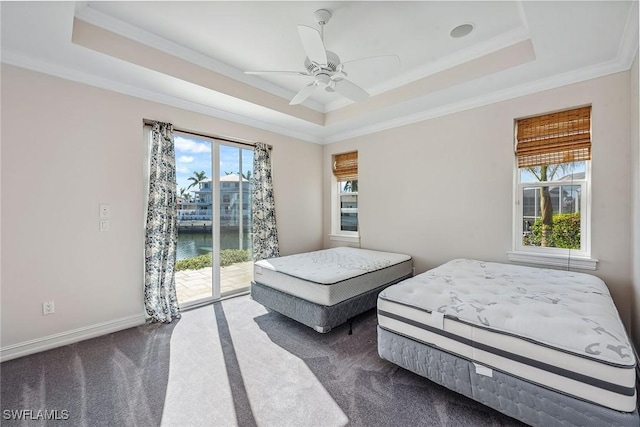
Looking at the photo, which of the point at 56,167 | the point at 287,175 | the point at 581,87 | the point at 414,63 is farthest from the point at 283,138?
the point at 581,87

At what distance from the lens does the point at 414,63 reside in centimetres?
309

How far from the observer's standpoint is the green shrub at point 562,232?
2795 mm

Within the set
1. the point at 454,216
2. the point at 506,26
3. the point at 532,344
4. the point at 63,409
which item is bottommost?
the point at 63,409

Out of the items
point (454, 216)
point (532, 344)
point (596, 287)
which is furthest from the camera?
point (454, 216)

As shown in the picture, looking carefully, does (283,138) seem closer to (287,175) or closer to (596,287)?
(287,175)

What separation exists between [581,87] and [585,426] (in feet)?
9.68

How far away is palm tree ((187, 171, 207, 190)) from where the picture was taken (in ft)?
11.7

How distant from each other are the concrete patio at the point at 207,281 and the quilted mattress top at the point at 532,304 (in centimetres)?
263

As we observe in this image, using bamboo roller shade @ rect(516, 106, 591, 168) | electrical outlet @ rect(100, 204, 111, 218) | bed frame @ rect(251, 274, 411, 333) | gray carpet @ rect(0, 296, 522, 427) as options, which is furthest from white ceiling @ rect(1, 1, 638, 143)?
gray carpet @ rect(0, 296, 522, 427)

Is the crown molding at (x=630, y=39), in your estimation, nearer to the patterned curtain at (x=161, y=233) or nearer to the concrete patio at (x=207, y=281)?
the patterned curtain at (x=161, y=233)

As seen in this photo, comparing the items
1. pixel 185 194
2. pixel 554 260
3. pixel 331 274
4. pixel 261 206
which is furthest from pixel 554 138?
pixel 185 194

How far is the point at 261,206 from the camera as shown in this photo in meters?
4.18

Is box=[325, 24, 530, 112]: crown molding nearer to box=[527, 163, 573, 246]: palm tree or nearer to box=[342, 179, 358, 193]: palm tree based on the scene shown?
box=[527, 163, 573, 246]: palm tree

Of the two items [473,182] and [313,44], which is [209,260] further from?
[473,182]
